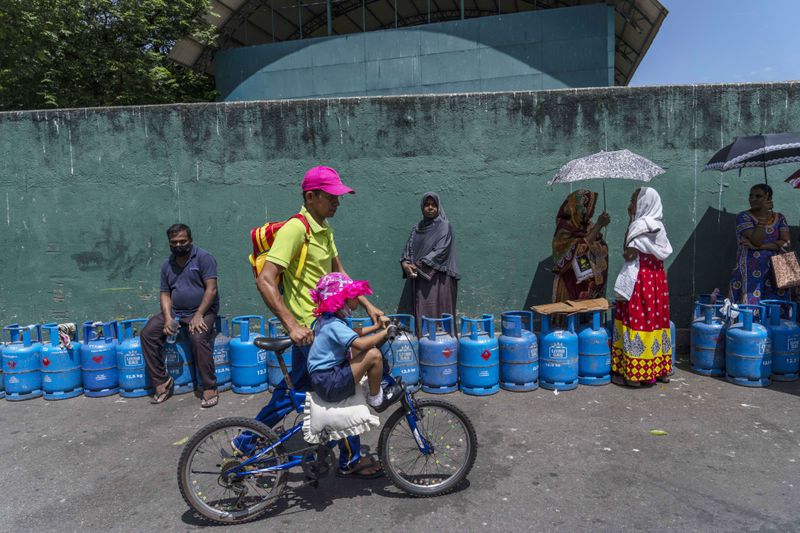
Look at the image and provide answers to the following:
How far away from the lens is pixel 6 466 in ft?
13.6

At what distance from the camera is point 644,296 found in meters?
5.45

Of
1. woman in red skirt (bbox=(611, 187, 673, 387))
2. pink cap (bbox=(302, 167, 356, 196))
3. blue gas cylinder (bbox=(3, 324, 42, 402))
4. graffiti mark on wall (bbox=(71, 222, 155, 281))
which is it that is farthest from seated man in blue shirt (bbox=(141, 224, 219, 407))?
woman in red skirt (bbox=(611, 187, 673, 387))

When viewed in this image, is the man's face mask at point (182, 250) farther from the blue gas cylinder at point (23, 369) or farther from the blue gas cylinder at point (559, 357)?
the blue gas cylinder at point (559, 357)

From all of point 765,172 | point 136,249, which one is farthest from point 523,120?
point 136,249

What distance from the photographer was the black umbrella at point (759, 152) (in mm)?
5344

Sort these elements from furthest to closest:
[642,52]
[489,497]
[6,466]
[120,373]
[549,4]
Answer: [642,52]
[549,4]
[120,373]
[6,466]
[489,497]

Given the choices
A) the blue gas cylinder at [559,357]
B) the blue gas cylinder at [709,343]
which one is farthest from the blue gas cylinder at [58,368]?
the blue gas cylinder at [709,343]

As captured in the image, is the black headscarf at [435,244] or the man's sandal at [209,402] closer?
the man's sandal at [209,402]

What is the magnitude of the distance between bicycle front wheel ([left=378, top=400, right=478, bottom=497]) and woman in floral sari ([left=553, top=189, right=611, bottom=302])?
3.05 metres

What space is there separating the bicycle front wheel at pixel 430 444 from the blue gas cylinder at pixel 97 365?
3.55 meters

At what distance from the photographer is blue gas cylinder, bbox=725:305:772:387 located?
209 inches

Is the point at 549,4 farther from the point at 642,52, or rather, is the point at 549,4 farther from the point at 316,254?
the point at 316,254

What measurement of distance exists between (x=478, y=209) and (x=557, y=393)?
248 cm

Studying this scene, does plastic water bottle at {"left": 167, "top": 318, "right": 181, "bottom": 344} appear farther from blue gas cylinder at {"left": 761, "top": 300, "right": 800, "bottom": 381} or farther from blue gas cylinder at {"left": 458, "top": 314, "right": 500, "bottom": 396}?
blue gas cylinder at {"left": 761, "top": 300, "right": 800, "bottom": 381}
